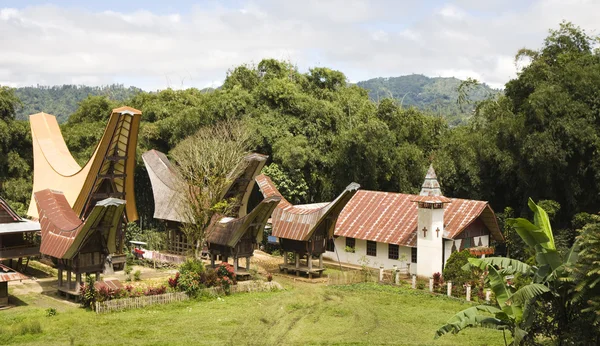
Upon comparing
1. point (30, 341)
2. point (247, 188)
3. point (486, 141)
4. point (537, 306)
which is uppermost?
point (486, 141)

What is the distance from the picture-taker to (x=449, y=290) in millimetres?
24891

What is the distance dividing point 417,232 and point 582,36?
13975 millimetres

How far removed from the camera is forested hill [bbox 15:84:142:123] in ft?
386

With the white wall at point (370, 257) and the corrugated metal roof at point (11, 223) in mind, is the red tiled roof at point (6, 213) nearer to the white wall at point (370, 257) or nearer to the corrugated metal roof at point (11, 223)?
the corrugated metal roof at point (11, 223)

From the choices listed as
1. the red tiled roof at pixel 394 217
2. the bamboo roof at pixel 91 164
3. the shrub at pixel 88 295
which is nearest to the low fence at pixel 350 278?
the red tiled roof at pixel 394 217

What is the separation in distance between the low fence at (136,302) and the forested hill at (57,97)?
88.2m

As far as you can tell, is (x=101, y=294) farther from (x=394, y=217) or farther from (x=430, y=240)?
(x=394, y=217)

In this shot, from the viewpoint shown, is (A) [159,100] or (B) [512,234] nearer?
(B) [512,234]

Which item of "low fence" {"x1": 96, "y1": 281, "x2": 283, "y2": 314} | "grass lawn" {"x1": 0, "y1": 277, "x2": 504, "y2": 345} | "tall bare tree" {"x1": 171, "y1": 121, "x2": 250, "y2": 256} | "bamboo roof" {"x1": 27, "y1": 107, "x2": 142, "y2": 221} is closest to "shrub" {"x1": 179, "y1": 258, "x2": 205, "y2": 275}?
"low fence" {"x1": 96, "y1": 281, "x2": 283, "y2": 314}

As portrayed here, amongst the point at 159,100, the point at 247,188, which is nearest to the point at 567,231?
the point at 247,188

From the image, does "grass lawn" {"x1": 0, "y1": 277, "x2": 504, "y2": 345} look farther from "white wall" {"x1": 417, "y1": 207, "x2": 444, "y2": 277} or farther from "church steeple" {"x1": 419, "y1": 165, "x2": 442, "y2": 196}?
"church steeple" {"x1": 419, "y1": 165, "x2": 442, "y2": 196}

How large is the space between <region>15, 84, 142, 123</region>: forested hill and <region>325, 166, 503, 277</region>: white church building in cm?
8251

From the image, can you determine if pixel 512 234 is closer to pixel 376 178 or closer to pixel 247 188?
pixel 376 178

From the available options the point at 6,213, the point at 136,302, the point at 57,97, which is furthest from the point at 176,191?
the point at 57,97
